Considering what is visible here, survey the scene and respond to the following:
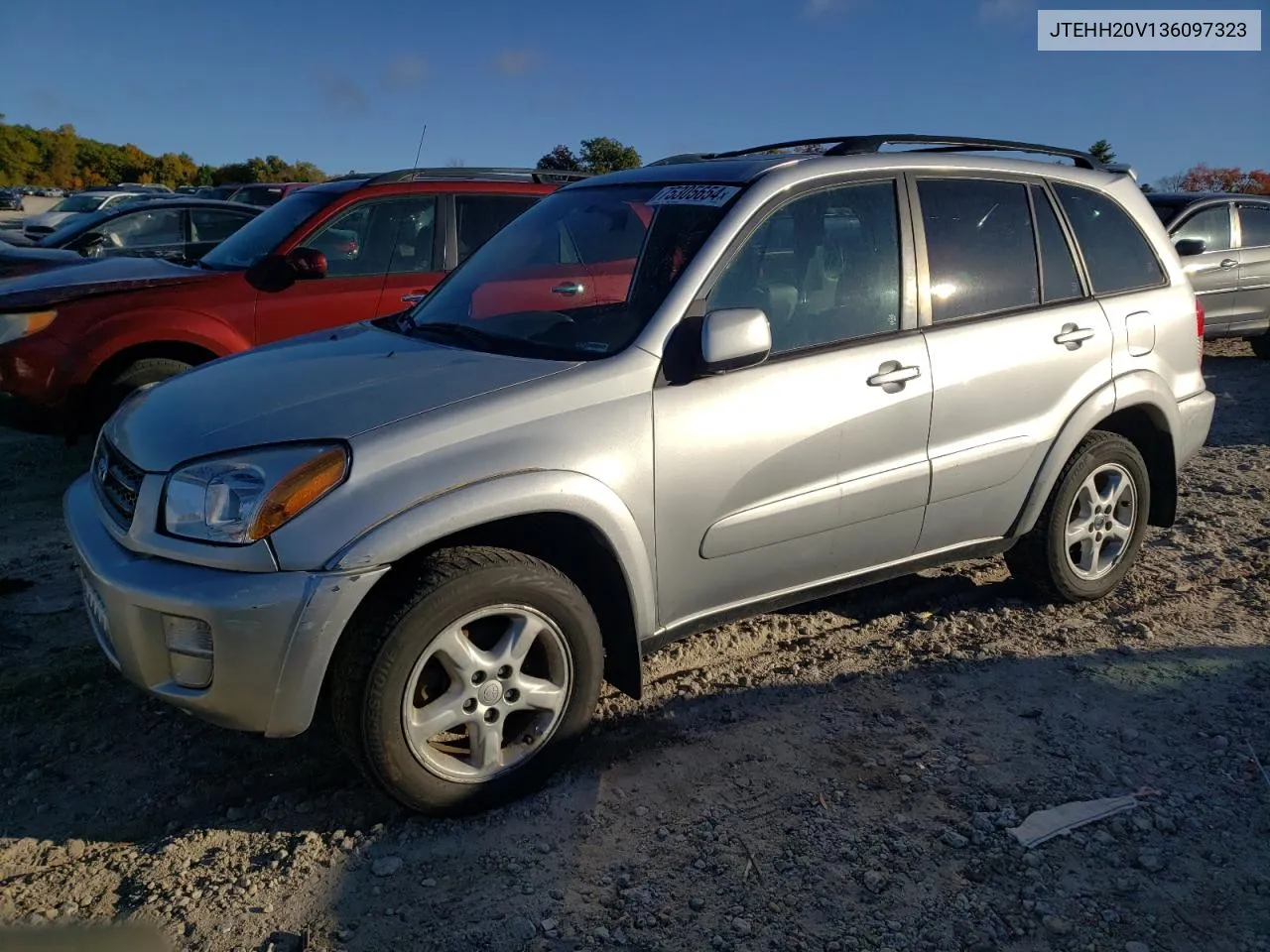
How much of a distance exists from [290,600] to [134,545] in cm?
54

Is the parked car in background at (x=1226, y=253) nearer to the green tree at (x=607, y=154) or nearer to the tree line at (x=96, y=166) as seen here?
the green tree at (x=607, y=154)

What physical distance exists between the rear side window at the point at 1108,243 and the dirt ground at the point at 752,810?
4.70ft

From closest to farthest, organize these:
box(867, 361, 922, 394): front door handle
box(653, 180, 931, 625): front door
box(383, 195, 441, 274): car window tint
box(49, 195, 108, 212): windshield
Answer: box(653, 180, 931, 625): front door < box(867, 361, 922, 394): front door handle < box(383, 195, 441, 274): car window tint < box(49, 195, 108, 212): windshield

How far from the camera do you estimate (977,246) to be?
3840 millimetres

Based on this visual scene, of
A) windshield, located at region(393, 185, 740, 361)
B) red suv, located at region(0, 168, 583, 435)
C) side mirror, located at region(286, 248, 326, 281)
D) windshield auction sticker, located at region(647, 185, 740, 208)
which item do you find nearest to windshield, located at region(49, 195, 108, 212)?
red suv, located at region(0, 168, 583, 435)

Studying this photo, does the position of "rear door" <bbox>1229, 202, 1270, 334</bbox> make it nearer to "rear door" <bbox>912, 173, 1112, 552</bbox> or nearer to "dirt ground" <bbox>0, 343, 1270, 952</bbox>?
"dirt ground" <bbox>0, 343, 1270, 952</bbox>

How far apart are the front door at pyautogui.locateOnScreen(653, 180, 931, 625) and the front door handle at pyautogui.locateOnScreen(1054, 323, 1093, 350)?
2.41ft

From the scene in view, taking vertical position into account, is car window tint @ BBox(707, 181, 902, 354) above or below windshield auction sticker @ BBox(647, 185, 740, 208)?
below

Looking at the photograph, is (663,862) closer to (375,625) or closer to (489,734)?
(489,734)

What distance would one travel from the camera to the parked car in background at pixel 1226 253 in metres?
9.98

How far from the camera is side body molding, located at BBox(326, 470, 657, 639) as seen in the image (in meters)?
2.57

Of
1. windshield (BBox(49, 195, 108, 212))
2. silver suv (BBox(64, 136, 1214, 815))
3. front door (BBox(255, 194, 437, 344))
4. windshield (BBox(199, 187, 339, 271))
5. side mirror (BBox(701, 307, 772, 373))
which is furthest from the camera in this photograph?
windshield (BBox(49, 195, 108, 212))

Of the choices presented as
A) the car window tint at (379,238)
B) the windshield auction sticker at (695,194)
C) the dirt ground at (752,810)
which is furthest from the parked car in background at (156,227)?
the windshield auction sticker at (695,194)

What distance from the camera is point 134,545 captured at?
270 centimetres
